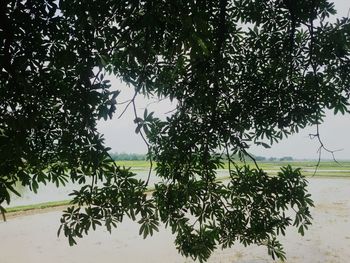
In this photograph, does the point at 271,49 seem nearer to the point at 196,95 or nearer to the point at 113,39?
the point at 196,95

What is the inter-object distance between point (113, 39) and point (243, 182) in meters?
1.45

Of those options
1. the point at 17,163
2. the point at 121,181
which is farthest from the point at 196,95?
the point at 17,163

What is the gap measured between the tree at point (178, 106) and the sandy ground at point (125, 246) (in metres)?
4.32

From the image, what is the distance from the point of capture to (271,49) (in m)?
2.95

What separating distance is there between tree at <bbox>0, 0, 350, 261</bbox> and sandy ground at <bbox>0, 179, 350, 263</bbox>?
4.32 metres

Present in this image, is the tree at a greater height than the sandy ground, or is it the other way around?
the tree

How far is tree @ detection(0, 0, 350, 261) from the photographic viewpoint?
5.86 feet

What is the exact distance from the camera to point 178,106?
2.96 meters

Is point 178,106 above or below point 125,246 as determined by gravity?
above

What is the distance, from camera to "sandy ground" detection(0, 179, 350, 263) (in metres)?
6.56

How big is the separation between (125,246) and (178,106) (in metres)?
5.23

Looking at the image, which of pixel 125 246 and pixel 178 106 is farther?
pixel 125 246

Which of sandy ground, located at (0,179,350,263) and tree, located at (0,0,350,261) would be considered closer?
tree, located at (0,0,350,261)

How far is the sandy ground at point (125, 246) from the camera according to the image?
6.56 meters
